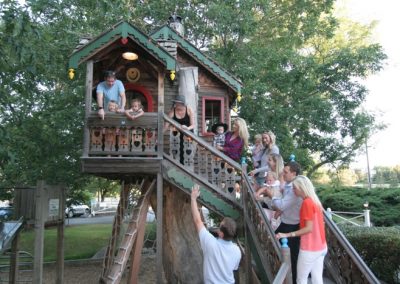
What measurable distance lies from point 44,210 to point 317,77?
1277cm

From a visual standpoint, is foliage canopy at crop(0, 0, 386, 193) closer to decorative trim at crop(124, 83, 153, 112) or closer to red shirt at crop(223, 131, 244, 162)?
→ decorative trim at crop(124, 83, 153, 112)

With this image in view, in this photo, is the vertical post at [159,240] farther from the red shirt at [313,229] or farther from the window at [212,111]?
the window at [212,111]

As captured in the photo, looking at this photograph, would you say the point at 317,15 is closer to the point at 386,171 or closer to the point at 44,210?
the point at 44,210

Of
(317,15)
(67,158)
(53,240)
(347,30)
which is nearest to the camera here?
(67,158)

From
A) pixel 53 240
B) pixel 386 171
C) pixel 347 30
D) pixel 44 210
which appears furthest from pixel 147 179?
pixel 386 171

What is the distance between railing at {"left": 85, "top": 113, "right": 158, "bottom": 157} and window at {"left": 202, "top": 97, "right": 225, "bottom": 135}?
3929 millimetres

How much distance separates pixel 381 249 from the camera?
8.73m

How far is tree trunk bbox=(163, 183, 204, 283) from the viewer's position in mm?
10125

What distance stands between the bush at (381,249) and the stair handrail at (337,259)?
304 centimetres

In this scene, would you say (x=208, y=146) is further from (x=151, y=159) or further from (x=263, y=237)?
(x=263, y=237)

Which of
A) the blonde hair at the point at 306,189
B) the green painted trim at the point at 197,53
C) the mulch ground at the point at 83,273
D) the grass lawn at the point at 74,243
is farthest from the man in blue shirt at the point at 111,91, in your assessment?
the grass lawn at the point at 74,243

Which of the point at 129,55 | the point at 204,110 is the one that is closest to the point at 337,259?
the point at 129,55

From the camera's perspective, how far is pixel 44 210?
870cm

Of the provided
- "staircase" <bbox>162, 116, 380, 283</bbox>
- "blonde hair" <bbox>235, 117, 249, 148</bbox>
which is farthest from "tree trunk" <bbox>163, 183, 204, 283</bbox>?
"blonde hair" <bbox>235, 117, 249, 148</bbox>
